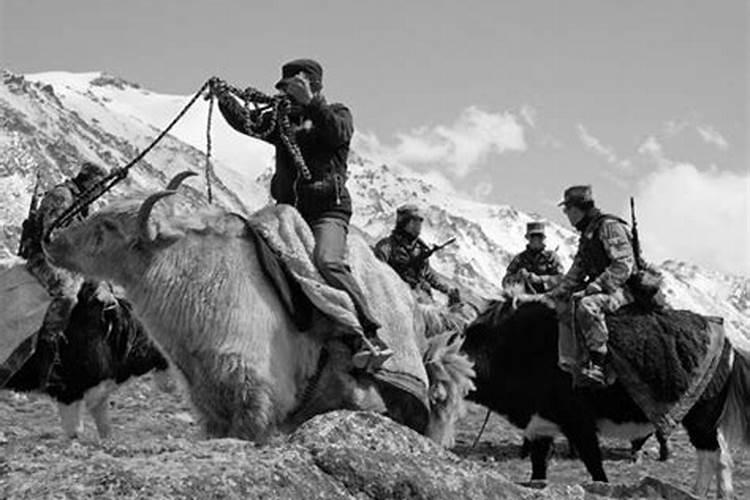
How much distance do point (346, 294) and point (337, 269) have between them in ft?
0.54

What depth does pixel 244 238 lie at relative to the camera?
5.66m

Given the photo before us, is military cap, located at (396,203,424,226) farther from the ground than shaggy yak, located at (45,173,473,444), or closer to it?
farther from the ground

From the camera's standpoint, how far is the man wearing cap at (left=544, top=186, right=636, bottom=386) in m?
8.99

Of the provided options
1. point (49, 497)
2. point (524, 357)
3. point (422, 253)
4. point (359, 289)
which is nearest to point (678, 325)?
point (524, 357)

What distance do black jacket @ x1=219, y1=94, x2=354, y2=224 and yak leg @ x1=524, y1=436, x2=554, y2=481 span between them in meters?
4.23

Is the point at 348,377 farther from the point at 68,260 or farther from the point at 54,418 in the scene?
the point at 54,418

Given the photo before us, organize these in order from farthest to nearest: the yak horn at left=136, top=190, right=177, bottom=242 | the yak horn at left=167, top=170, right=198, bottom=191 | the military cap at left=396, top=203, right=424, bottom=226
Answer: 1. the military cap at left=396, top=203, right=424, bottom=226
2. the yak horn at left=167, top=170, right=198, bottom=191
3. the yak horn at left=136, top=190, right=177, bottom=242

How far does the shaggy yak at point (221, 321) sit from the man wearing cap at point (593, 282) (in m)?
3.49

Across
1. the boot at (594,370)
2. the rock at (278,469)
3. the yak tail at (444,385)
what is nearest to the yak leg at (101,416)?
the boot at (594,370)

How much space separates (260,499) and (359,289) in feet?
9.49

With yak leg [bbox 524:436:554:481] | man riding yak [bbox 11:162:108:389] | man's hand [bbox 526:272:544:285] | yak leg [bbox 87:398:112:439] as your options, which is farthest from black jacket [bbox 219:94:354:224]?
man's hand [bbox 526:272:544:285]

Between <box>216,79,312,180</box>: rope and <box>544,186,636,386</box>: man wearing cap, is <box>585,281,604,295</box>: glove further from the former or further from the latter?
<box>216,79,312,180</box>: rope

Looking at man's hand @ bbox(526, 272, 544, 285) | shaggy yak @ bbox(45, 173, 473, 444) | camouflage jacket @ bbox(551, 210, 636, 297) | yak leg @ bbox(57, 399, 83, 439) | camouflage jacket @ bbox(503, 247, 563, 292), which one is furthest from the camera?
camouflage jacket @ bbox(503, 247, 563, 292)

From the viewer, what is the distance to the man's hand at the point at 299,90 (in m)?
5.99
